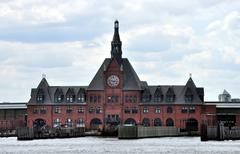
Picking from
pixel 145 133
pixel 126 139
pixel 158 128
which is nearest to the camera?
pixel 126 139

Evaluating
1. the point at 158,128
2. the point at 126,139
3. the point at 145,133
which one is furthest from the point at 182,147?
the point at 158,128

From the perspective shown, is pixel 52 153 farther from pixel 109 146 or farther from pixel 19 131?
pixel 19 131

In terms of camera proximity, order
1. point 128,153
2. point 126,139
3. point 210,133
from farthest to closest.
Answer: point 126,139
point 210,133
point 128,153

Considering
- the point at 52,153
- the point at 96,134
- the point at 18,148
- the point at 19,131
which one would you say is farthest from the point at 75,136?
the point at 52,153

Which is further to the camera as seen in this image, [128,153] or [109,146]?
[109,146]

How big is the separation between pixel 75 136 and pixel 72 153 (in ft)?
225

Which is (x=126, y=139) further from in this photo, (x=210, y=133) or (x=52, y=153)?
(x=52, y=153)

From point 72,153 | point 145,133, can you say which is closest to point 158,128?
point 145,133

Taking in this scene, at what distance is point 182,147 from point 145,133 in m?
46.0

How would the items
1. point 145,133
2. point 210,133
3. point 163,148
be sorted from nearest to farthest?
point 163,148 < point 210,133 < point 145,133

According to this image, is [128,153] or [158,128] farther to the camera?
[158,128]

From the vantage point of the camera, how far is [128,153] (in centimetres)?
11438

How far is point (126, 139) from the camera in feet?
531

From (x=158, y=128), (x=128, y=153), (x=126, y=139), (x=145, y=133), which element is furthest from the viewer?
(x=158, y=128)
